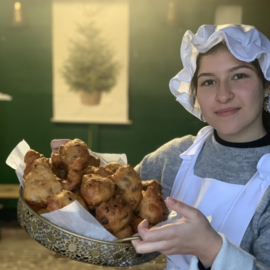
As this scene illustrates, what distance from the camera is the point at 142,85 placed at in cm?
398

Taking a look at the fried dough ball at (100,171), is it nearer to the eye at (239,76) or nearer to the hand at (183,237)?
the hand at (183,237)

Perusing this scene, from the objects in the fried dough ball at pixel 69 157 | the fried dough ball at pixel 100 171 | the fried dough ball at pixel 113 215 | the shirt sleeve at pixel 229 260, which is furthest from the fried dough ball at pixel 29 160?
the shirt sleeve at pixel 229 260

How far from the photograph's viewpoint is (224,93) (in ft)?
3.84

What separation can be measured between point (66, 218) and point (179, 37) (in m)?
3.42

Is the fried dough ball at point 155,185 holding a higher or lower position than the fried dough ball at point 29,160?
lower

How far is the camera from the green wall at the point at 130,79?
3.88 meters

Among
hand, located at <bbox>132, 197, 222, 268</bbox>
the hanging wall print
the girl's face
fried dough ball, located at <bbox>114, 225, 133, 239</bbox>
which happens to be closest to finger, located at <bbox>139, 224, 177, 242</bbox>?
hand, located at <bbox>132, 197, 222, 268</bbox>

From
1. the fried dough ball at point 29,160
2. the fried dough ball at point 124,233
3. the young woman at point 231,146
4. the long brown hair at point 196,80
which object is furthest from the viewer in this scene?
the long brown hair at point 196,80

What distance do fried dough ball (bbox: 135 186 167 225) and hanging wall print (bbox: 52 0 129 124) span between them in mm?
3012

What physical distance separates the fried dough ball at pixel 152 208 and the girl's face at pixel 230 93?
1.37 feet

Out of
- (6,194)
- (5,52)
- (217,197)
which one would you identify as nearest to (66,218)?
(217,197)

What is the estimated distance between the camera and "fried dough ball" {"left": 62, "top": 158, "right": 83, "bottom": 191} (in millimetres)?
942

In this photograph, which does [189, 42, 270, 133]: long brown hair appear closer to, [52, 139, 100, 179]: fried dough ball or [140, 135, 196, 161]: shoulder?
[140, 135, 196, 161]: shoulder

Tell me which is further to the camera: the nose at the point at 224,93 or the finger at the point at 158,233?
the nose at the point at 224,93
